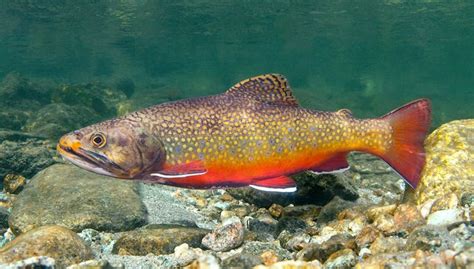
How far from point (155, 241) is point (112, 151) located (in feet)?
4.65

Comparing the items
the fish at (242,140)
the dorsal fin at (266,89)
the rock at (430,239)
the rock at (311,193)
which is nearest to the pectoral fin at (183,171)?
the fish at (242,140)

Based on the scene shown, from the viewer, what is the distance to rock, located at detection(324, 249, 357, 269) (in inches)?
121

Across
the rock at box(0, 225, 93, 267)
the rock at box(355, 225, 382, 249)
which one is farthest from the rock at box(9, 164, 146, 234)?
the rock at box(355, 225, 382, 249)

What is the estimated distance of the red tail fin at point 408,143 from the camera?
4047 millimetres

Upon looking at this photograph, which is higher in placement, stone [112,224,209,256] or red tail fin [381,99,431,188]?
red tail fin [381,99,431,188]

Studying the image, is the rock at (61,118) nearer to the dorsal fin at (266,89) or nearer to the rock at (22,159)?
A: the rock at (22,159)

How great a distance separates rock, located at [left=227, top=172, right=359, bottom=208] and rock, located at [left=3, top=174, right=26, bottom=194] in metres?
4.38

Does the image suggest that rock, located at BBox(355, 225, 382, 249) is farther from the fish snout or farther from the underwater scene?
the fish snout

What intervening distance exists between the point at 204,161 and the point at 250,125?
604 mm

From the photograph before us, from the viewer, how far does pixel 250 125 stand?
3814 millimetres

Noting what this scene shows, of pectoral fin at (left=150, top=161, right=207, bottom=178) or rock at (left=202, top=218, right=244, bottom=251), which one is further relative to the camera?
rock at (left=202, top=218, right=244, bottom=251)

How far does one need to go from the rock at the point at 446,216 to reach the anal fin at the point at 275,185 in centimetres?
139

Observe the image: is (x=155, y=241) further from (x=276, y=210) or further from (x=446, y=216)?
(x=446, y=216)

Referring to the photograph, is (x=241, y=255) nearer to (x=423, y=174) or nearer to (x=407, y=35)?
(x=423, y=174)
